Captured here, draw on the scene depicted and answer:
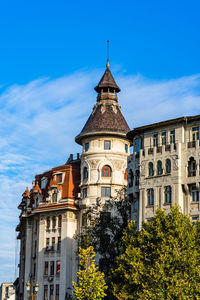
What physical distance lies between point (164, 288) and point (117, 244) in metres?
13.4

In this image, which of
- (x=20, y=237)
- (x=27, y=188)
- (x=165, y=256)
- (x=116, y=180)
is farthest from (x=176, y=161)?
(x=20, y=237)

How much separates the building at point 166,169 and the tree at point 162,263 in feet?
20.3

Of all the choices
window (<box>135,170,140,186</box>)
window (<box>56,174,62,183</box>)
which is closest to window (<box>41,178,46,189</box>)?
window (<box>56,174,62,183</box>)

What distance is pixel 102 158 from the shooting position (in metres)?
86.1

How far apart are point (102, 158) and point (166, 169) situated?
934 inches

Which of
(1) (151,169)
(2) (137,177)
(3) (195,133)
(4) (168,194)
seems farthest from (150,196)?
(3) (195,133)

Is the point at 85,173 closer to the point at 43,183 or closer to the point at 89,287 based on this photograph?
the point at 43,183

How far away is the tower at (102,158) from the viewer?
85750 mm

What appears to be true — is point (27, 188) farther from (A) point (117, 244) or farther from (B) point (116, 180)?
(A) point (117, 244)

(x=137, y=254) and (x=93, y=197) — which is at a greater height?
(x=93, y=197)

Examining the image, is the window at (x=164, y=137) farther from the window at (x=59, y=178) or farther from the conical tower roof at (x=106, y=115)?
the window at (x=59, y=178)

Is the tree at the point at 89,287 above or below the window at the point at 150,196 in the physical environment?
below

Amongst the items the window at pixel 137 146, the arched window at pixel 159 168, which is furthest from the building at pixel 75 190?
the arched window at pixel 159 168

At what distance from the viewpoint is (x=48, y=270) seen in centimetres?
8719
